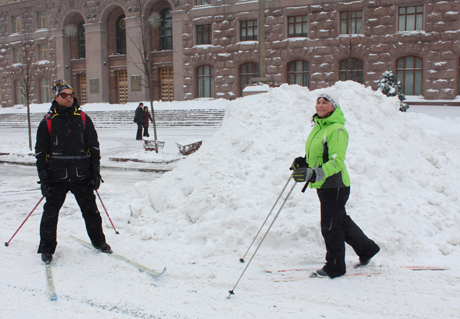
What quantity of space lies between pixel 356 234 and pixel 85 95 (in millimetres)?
38581

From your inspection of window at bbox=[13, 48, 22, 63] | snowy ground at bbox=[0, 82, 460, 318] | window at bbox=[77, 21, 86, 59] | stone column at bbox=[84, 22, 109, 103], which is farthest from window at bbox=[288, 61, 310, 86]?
window at bbox=[13, 48, 22, 63]

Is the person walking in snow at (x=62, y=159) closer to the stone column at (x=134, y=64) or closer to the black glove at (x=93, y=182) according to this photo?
the black glove at (x=93, y=182)

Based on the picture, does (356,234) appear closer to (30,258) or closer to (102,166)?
(30,258)

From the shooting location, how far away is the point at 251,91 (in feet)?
40.5

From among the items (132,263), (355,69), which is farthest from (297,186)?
(355,69)

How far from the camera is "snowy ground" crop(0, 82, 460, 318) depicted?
335 centimetres

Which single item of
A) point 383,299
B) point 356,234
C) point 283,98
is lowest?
point 383,299

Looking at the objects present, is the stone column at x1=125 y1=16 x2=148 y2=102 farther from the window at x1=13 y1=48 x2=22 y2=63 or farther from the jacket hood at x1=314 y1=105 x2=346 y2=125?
the jacket hood at x1=314 y1=105 x2=346 y2=125

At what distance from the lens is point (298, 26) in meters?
27.9

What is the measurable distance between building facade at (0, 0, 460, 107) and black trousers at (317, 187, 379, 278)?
16.2 m

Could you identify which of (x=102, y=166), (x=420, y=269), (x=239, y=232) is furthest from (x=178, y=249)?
(x=102, y=166)

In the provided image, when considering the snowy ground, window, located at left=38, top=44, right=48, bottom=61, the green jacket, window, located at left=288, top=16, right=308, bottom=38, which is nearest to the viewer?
the snowy ground

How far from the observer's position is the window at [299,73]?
28219 mm

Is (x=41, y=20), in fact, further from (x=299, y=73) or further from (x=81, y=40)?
(x=299, y=73)
